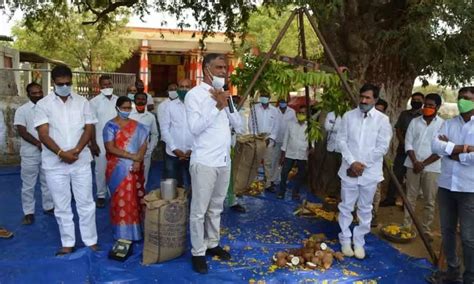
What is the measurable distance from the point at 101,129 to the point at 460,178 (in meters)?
4.81

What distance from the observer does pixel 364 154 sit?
463cm

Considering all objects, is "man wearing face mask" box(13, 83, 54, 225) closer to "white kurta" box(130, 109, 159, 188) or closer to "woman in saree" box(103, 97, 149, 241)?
"woman in saree" box(103, 97, 149, 241)

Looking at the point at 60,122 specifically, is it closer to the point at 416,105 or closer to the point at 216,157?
the point at 216,157

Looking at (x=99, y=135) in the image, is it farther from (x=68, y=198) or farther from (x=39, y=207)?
(x=68, y=198)

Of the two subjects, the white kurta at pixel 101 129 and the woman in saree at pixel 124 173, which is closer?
the woman in saree at pixel 124 173

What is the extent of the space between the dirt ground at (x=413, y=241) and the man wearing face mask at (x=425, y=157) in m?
0.17

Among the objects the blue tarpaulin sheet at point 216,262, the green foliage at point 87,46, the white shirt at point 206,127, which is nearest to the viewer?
the white shirt at point 206,127

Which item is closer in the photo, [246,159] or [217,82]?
[217,82]

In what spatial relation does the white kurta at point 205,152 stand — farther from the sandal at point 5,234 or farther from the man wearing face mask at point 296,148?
the man wearing face mask at point 296,148

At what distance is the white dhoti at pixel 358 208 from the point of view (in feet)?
15.3

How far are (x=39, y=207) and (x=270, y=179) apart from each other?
3747mm

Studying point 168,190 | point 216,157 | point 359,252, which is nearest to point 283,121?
point 359,252

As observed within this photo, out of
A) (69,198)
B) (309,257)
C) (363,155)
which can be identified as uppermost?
(363,155)

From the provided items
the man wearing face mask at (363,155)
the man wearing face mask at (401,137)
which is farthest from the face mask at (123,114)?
the man wearing face mask at (401,137)
